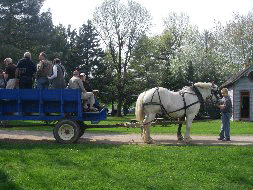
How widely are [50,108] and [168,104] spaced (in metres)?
4.20

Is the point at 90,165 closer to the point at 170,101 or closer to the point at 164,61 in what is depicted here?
the point at 170,101

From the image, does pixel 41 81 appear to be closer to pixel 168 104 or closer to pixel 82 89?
pixel 82 89

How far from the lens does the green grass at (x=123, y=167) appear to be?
8305 mm

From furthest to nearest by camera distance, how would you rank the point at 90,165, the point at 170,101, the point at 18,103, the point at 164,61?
the point at 164,61 → the point at 170,101 → the point at 18,103 → the point at 90,165

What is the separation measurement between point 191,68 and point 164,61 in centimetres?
1809

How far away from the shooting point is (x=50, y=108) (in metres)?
13.0

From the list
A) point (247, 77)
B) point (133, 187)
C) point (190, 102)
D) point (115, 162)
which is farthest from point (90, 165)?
point (247, 77)

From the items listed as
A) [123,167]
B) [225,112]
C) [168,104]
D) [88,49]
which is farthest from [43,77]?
[88,49]

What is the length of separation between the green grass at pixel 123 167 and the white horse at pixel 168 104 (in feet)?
5.31

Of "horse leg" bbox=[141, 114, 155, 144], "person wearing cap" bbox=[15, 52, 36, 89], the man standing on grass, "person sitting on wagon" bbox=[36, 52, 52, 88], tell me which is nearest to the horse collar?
the man standing on grass

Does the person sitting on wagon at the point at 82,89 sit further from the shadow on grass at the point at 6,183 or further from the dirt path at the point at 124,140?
the shadow on grass at the point at 6,183

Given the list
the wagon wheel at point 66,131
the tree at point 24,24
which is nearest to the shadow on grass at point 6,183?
the wagon wheel at point 66,131

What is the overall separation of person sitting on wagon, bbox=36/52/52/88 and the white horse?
334cm

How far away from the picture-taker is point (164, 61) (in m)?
69.8
